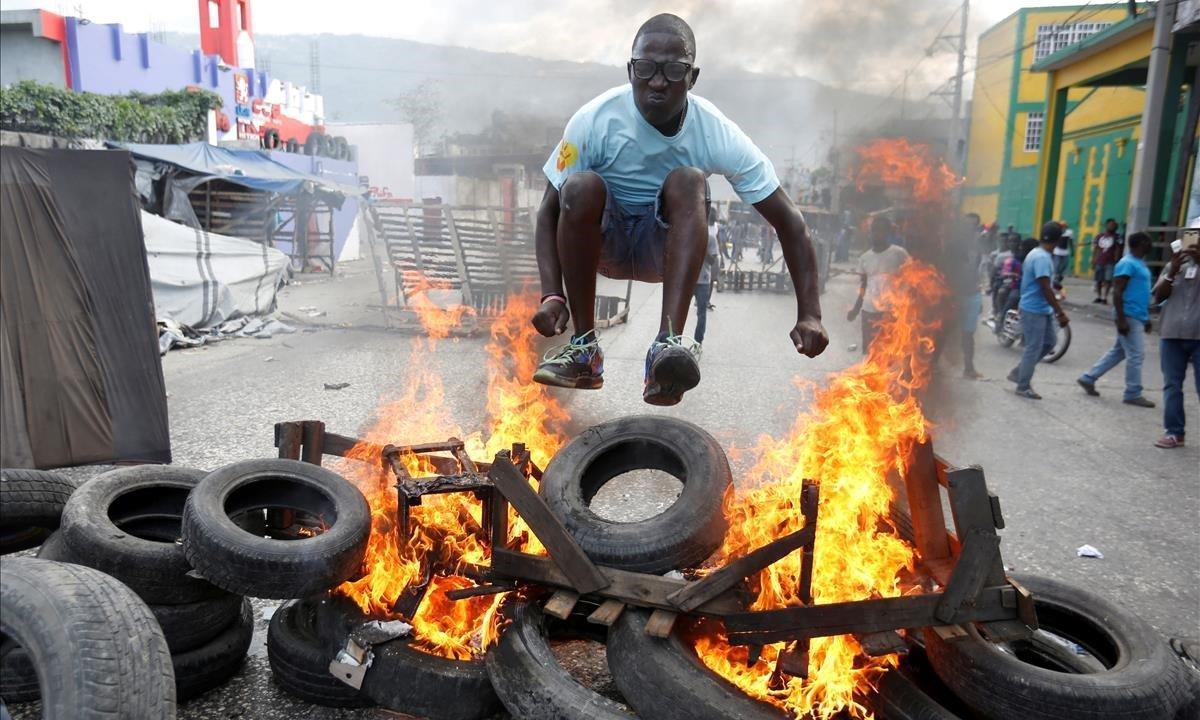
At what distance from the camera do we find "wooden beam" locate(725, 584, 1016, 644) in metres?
2.75

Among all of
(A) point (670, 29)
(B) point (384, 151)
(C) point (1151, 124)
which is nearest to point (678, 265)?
(A) point (670, 29)

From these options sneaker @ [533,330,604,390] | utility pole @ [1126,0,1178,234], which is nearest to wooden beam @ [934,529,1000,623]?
sneaker @ [533,330,604,390]

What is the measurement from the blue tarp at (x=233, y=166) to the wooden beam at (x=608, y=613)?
16.9m

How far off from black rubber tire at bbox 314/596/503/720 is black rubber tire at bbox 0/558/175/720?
2.69ft

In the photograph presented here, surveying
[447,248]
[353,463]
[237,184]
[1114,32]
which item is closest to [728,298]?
[447,248]

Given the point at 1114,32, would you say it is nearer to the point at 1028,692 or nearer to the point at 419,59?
the point at 419,59

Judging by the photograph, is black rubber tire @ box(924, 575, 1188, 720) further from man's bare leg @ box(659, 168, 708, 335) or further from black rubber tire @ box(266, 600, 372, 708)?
black rubber tire @ box(266, 600, 372, 708)

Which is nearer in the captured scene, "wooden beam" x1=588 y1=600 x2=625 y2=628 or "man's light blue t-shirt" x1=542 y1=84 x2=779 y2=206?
"wooden beam" x1=588 y1=600 x2=625 y2=628

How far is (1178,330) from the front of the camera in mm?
7312

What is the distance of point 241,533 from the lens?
3.18 m

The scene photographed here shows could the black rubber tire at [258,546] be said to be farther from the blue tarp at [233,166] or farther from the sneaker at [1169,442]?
the blue tarp at [233,166]

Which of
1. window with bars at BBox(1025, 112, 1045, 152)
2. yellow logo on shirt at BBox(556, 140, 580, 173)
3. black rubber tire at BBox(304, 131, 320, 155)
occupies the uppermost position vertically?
window with bars at BBox(1025, 112, 1045, 152)

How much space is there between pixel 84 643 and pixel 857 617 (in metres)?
2.53

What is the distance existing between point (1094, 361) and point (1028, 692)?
1114cm
